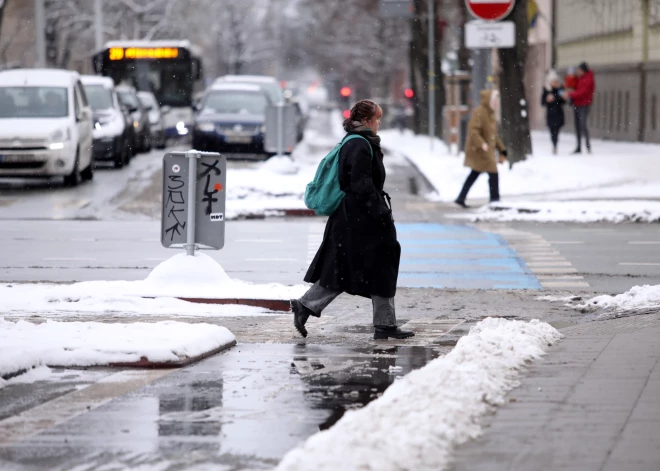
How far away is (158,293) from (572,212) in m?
9.90

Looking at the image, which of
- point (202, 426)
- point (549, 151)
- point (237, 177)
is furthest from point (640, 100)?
point (202, 426)

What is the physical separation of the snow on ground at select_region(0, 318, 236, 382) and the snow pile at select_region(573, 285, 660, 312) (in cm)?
325

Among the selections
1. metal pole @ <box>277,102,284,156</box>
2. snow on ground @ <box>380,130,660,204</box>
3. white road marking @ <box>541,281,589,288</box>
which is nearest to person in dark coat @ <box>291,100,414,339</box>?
white road marking @ <box>541,281,589,288</box>

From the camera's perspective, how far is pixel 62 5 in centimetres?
7150

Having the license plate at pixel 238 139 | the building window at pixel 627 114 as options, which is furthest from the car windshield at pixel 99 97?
the building window at pixel 627 114


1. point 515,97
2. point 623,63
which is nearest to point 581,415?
point 515,97

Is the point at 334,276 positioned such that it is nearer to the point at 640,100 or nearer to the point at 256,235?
the point at 256,235

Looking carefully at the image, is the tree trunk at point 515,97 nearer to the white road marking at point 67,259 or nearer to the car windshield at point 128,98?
the car windshield at point 128,98

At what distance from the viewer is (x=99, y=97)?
32844 mm

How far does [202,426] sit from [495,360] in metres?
1.83

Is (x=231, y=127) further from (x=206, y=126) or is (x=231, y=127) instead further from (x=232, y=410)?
(x=232, y=410)

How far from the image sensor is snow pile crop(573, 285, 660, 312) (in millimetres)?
10625

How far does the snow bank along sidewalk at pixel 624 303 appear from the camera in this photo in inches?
416

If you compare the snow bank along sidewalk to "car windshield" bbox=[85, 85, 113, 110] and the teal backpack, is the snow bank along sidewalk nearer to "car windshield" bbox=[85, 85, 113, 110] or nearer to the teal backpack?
the teal backpack
